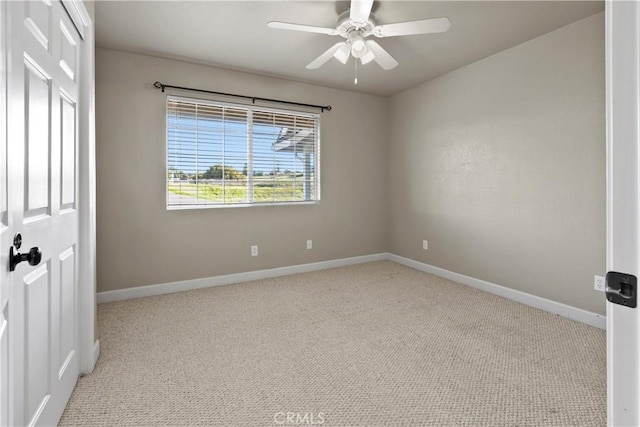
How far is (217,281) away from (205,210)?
32.5 inches

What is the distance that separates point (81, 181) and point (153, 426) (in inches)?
53.2

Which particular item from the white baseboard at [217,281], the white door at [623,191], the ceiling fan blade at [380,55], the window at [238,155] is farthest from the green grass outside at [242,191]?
the white door at [623,191]

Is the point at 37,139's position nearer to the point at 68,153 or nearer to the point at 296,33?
the point at 68,153

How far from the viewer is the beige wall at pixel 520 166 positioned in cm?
265

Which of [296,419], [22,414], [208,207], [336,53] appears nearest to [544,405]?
[296,419]

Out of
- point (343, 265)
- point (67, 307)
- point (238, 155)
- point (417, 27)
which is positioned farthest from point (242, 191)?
point (417, 27)

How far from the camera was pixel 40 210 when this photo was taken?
1.32 m

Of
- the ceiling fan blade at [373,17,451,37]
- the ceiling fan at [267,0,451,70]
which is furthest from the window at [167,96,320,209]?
the ceiling fan blade at [373,17,451,37]

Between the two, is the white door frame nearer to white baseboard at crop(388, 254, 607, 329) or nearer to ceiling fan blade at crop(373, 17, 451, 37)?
ceiling fan blade at crop(373, 17, 451, 37)

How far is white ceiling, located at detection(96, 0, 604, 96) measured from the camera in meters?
2.44

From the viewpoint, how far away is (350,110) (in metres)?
4.51

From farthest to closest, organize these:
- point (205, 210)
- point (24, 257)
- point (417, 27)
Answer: point (205, 210)
point (417, 27)
point (24, 257)

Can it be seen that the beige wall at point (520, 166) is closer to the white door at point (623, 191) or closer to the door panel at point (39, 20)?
the white door at point (623, 191)

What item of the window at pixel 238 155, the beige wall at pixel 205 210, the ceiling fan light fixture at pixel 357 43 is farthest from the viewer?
the window at pixel 238 155
